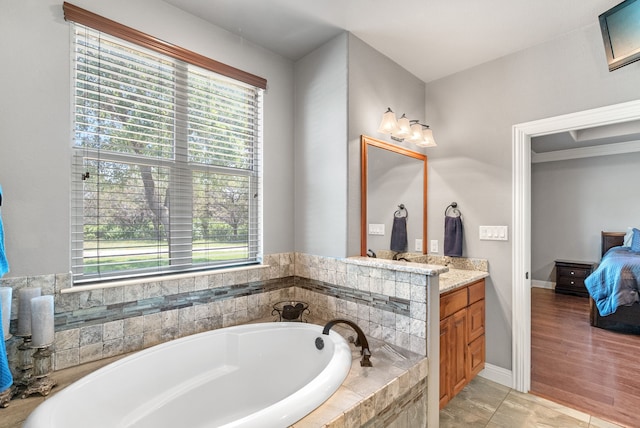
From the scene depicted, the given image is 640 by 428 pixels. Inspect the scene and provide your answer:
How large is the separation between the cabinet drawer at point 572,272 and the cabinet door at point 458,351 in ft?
14.0

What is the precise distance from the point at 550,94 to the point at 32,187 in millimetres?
3279

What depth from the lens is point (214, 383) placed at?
1779 mm

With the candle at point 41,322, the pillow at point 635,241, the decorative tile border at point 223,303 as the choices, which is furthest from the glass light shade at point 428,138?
the pillow at point 635,241

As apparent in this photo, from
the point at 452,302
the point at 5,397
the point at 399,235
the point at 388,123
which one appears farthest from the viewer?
the point at 399,235

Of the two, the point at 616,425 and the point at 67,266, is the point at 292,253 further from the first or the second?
the point at 616,425

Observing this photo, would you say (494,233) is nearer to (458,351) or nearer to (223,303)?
(458,351)

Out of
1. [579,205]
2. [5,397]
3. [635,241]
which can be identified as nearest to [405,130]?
[5,397]

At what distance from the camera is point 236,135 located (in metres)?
2.26

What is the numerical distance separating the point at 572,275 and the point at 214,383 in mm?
5912

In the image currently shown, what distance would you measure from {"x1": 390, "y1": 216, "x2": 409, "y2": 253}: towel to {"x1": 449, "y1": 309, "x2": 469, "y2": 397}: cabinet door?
2.18 feet

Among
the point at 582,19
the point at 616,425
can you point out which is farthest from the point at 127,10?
the point at 616,425

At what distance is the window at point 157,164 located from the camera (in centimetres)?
165

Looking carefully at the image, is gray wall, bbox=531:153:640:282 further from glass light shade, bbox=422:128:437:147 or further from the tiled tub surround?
the tiled tub surround

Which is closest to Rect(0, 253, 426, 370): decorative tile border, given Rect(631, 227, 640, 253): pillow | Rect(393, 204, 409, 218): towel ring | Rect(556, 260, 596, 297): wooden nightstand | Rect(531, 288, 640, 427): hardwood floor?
Rect(393, 204, 409, 218): towel ring
